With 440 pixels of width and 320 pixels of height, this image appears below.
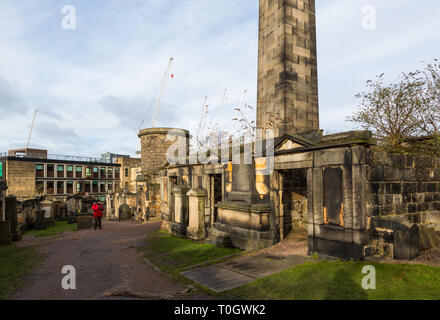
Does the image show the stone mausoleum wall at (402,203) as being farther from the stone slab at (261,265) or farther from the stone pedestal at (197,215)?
the stone pedestal at (197,215)

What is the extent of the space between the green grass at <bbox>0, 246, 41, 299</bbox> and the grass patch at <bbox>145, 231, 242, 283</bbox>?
3.39 m

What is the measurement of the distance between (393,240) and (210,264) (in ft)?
14.5

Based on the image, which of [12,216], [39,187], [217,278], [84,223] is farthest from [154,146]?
[39,187]

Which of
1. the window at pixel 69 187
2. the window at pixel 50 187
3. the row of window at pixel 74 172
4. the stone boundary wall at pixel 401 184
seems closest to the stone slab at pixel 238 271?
the stone boundary wall at pixel 401 184

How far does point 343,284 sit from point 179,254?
5.30 m

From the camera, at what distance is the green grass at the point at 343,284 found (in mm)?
4364

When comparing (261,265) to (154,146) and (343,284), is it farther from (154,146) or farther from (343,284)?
(154,146)

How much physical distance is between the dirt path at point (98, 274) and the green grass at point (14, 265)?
0.81ft

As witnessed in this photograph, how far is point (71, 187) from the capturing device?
1833 inches

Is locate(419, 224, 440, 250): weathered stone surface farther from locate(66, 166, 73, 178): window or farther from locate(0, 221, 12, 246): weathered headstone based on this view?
locate(66, 166, 73, 178): window

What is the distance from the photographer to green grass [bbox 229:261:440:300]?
436 centimetres
